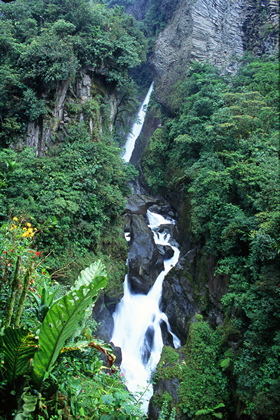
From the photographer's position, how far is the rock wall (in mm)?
17016

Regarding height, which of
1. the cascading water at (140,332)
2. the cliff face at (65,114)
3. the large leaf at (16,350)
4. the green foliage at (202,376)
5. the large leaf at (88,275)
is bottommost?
the cascading water at (140,332)

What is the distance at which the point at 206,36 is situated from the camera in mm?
17250

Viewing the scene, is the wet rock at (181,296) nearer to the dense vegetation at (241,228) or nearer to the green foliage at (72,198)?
the dense vegetation at (241,228)

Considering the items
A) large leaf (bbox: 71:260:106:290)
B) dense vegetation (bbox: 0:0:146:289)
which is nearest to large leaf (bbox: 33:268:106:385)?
large leaf (bbox: 71:260:106:290)

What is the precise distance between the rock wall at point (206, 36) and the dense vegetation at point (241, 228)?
434cm

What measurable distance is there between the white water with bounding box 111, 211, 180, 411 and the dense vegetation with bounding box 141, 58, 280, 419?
2.20m

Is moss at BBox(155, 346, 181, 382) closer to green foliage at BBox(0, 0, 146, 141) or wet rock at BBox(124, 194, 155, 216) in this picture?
wet rock at BBox(124, 194, 155, 216)

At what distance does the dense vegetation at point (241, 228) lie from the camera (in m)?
5.42

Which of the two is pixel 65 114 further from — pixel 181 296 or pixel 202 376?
pixel 202 376

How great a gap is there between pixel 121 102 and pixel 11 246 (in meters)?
13.2

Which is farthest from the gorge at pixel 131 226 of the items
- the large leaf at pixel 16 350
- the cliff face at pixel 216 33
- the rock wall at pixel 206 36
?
the rock wall at pixel 206 36

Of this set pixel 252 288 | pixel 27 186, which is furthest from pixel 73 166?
pixel 252 288

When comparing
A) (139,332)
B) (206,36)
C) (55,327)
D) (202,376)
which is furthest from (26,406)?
(206,36)

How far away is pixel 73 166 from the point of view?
9102 millimetres
